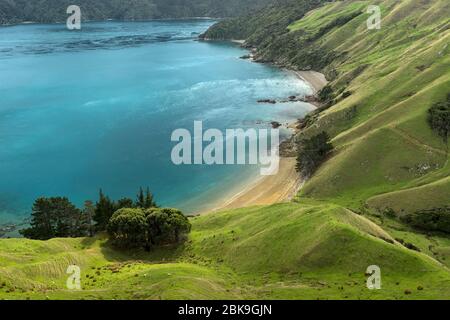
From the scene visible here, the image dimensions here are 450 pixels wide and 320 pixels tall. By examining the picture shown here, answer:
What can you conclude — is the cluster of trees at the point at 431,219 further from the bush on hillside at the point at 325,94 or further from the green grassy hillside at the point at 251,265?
the bush on hillside at the point at 325,94

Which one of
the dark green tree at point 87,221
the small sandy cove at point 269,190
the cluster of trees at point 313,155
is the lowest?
the dark green tree at point 87,221

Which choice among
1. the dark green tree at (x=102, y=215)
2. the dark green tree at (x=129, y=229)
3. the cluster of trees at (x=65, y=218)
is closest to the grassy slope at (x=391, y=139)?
the dark green tree at (x=129, y=229)

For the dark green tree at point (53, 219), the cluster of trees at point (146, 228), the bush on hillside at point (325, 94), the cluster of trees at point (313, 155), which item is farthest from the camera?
the bush on hillside at point (325, 94)

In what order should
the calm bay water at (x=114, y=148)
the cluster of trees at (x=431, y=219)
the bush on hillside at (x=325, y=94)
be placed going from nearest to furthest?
the cluster of trees at (x=431, y=219), the calm bay water at (x=114, y=148), the bush on hillside at (x=325, y=94)

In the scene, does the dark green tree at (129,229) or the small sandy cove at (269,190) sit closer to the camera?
the dark green tree at (129,229)

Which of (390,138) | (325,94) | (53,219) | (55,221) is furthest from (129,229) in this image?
(325,94)

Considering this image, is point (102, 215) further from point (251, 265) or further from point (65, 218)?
point (251, 265)

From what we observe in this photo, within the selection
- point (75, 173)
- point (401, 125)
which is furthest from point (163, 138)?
point (401, 125)
